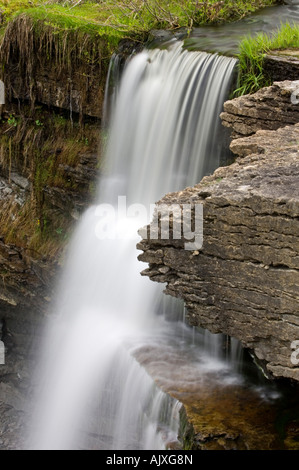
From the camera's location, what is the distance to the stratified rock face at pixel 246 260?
4742 millimetres

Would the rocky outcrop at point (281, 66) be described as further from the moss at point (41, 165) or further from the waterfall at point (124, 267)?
the moss at point (41, 165)

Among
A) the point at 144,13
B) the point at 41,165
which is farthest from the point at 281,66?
the point at 41,165

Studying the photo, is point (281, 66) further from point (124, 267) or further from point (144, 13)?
point (144, 13)

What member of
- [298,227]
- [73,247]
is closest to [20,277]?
[73,247]

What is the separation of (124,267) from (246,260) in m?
3.62

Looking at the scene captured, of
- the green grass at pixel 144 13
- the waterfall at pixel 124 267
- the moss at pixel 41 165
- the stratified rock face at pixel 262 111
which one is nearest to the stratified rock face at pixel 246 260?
the stratified rock face at pixel 262 111

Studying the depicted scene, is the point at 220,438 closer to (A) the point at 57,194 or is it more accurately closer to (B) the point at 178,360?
(B) the point at 178,360

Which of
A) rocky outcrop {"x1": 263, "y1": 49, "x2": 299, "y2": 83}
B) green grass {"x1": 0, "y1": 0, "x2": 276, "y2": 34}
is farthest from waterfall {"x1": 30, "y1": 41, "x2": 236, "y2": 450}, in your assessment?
green grass {"x1": 0, "y1": 0, "x2": 276, "y2": 34}

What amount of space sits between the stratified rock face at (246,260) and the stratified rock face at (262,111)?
1379 millimetres

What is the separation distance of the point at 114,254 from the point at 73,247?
3.33 ft

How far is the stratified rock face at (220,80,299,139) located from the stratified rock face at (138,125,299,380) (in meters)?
1.38

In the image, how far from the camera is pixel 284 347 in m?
4.98

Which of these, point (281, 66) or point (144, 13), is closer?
point (281, 66)

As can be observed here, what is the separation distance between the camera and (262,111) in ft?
22.3
